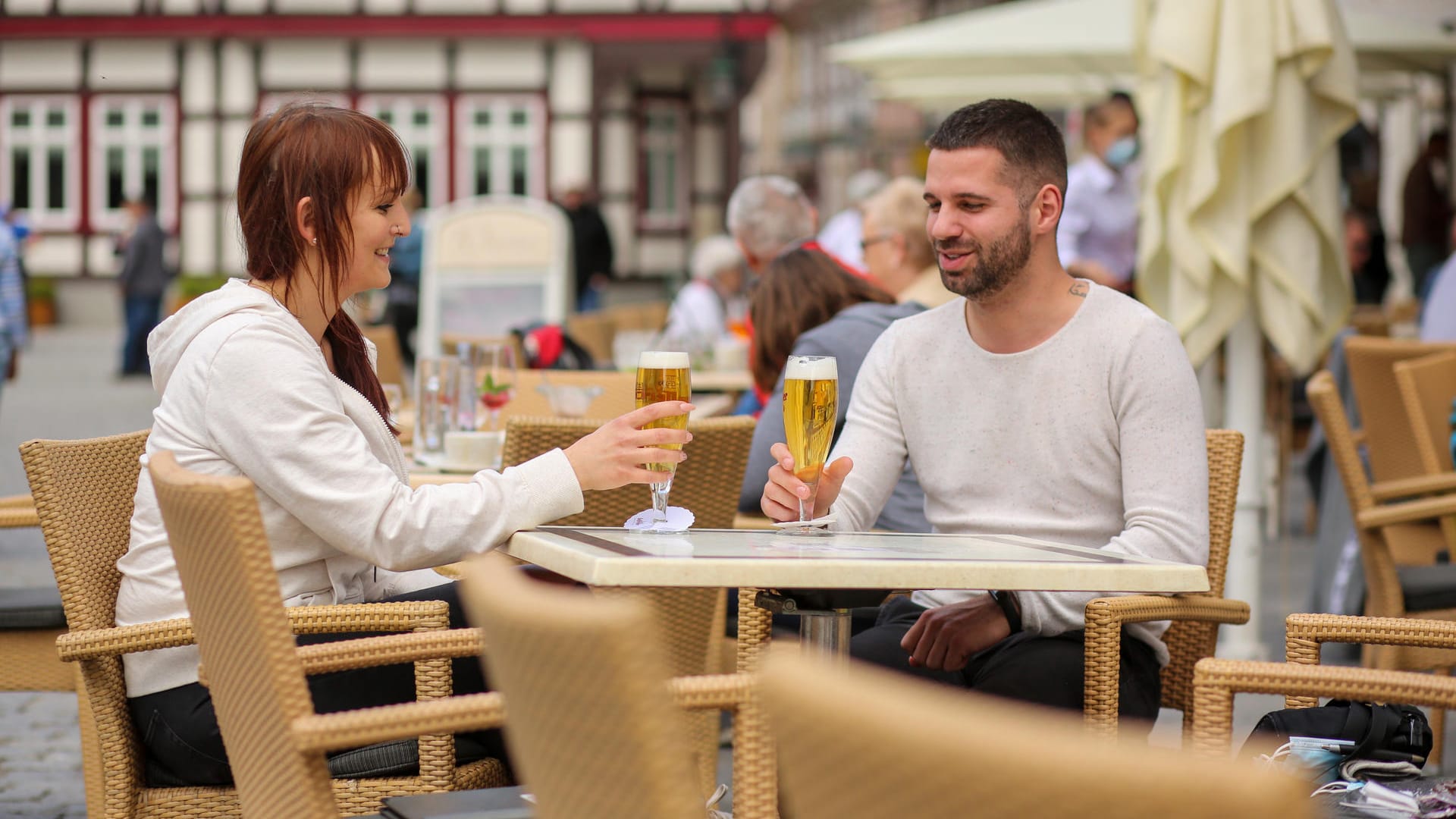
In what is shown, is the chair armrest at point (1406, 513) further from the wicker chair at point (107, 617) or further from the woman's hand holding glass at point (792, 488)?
the wicker chair at point (107, 617)

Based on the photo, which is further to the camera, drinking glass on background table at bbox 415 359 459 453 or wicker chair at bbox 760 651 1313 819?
drinking glass on background table at bbox 415 359 459 453

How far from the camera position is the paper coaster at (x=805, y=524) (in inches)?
111

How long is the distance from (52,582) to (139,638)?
460 centimetres

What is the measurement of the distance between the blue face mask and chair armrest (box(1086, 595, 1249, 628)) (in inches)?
246

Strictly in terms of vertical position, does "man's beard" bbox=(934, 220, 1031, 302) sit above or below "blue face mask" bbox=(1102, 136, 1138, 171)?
below

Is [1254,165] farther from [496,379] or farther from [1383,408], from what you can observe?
[496,379]

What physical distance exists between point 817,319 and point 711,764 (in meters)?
1.37

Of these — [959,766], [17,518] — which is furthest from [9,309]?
[959,766]

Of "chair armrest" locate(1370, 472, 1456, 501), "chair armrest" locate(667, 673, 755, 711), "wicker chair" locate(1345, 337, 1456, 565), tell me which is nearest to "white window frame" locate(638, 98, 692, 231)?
"wicker chair" locate(1345, 337, 1456, 565)

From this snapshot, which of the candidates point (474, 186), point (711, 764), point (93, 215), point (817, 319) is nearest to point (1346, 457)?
point (817, 319)

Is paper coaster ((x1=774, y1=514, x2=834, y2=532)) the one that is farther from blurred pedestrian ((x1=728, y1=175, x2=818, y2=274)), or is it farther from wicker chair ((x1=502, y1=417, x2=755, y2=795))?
blurred pedestrian ((x1=728, y1=175, x2=818, y2=274))

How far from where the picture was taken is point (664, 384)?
264 centimetres

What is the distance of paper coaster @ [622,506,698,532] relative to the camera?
273 centimetres

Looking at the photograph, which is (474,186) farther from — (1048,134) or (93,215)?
(1048,134)
